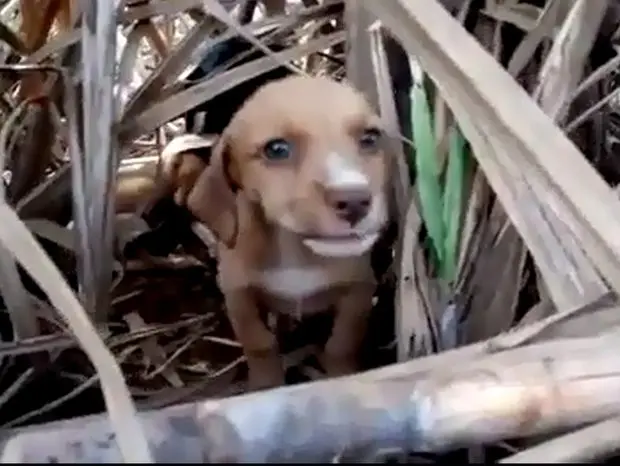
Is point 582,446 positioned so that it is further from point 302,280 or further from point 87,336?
point 302,280

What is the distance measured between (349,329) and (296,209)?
0.16 m

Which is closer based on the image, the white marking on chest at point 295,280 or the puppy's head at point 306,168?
the puppy's head at point 306,168

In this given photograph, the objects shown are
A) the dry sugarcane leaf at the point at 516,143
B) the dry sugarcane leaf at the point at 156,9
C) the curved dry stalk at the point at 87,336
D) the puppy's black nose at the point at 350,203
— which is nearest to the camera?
the curved dry stalk at the point at 87,336

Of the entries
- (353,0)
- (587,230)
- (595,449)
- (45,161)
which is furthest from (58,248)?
(595,449)

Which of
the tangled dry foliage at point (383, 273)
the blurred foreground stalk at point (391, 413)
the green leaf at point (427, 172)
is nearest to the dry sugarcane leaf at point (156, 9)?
the tangled dry foliage at point (383, 273)

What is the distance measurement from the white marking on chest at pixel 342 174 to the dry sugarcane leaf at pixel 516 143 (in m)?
0.09

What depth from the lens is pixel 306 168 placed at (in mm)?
972

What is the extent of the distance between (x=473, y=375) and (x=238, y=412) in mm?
147

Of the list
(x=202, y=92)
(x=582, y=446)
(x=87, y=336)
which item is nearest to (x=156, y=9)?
(x=202, y=92)

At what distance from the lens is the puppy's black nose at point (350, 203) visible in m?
0.92

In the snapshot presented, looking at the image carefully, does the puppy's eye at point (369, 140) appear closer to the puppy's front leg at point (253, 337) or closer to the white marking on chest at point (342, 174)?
the white marking on chest at point (342, 174)

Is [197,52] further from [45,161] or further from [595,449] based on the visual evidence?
[595,449]

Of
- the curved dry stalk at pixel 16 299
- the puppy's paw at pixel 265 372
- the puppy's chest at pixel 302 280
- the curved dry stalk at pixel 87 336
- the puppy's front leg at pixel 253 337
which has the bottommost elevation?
the puppy's paw at pixel 265 372

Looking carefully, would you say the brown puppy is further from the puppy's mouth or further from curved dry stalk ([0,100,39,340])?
curved dry stalk ([0,100,39,340])
